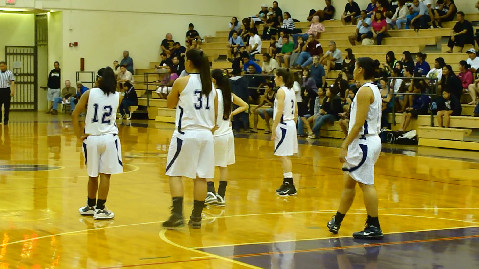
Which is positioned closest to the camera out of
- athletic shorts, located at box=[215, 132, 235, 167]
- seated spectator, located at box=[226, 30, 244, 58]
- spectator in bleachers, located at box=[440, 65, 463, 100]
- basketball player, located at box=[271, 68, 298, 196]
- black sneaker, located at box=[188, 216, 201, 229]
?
black sneaker, located at box=[188, 216, 201, 229]

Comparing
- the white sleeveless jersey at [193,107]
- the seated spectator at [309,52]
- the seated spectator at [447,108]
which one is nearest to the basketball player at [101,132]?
the white sleeveless jersey at [193,107]

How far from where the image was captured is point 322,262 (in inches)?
302

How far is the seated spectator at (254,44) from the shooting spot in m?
29.5

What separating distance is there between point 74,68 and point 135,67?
9.07 feet

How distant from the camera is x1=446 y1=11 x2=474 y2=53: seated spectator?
23109 millimetres

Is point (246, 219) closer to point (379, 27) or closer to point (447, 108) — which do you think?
point (447, 108)

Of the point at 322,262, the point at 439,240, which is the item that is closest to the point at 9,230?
the point at 322,262

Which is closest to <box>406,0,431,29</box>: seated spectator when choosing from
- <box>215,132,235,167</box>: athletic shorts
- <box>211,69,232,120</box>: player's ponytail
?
<box>215,132,235,167</box>: athletic shorts

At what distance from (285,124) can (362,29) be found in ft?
50.3

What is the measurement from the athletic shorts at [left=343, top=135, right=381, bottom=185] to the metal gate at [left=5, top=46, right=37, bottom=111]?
27.9 meters

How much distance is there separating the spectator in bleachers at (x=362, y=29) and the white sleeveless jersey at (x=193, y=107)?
59.5 ft

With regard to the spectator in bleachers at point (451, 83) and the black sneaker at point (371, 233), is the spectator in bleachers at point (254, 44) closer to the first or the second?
the spectator in bleachers at point (451, 83)

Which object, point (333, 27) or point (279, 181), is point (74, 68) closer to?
point (333, 27)

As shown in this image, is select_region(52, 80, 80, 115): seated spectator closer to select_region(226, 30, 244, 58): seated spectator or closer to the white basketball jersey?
select_region(226, 30, 244, 58): seated spectator
